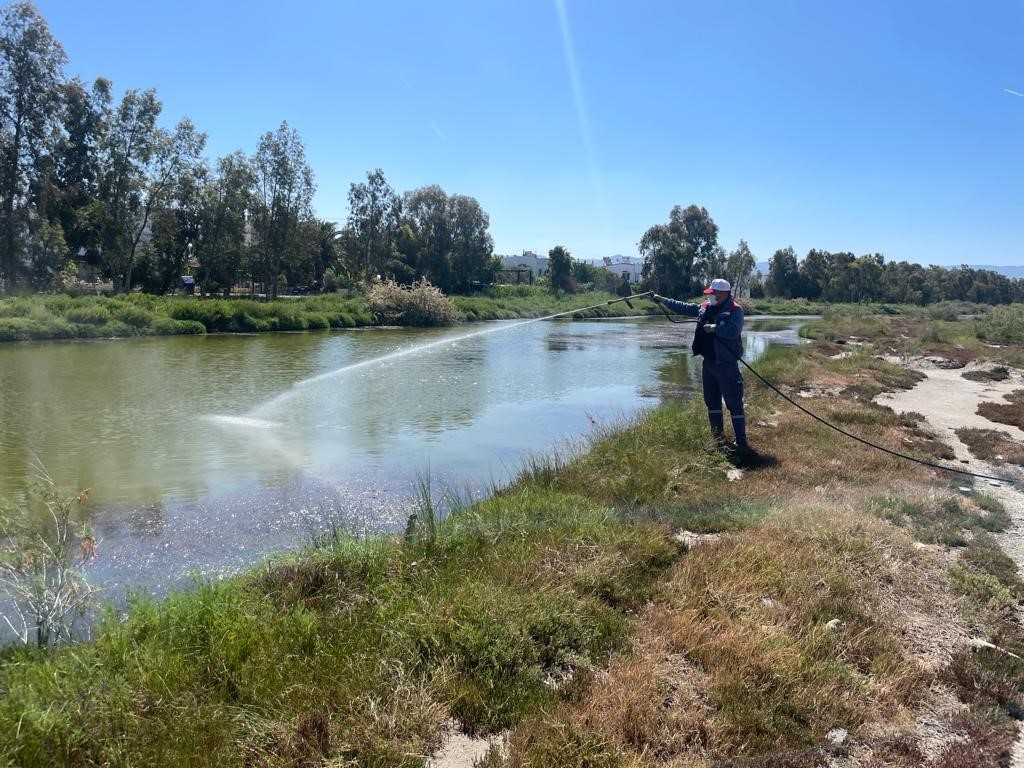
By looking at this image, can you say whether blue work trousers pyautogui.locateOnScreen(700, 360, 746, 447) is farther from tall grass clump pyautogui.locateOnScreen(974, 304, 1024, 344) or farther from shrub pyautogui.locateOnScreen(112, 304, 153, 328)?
tall grass clump pyautogui.locateOnScreen(974, 304, 1024, 344)

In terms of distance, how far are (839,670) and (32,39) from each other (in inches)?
1913

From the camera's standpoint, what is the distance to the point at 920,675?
4426mm

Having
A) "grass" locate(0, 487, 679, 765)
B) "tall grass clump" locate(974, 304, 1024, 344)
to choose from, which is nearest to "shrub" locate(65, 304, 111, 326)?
"grass" locate(0, 487, 679, 765)

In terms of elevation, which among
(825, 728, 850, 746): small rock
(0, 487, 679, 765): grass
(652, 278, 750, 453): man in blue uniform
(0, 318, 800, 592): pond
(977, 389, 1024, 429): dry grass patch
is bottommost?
(0, 318, 800, 592): pond

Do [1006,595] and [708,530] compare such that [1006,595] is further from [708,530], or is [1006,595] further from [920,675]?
[708,530]

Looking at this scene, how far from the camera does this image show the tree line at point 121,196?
38031 mm

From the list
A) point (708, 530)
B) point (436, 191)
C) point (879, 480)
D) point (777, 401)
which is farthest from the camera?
point (436, 191)

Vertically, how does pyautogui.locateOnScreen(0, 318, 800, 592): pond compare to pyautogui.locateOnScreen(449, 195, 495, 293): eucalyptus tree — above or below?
below

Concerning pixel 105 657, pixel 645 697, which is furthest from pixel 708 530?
pixel 105 657

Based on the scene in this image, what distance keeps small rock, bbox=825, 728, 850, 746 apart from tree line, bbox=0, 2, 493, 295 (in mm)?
43697

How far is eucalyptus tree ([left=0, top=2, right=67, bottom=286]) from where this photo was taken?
37219 millimetres

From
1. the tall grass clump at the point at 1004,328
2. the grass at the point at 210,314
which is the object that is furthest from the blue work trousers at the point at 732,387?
the tall grass clump at the point at 1004,328

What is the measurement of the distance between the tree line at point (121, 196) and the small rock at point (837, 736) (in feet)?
143

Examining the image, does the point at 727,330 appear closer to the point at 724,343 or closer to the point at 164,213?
the point at 724,343
